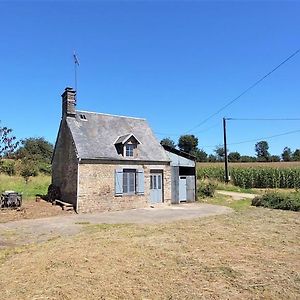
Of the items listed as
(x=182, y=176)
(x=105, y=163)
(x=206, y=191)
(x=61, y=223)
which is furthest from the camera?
(x=206, y=191)

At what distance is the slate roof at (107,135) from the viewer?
18516mm

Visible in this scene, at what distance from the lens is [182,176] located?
2209 centimetres

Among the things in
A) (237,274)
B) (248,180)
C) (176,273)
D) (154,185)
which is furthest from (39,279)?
(248,180)

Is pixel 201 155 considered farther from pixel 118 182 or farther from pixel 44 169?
pixel 118 182

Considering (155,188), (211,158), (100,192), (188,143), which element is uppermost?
(188,143)

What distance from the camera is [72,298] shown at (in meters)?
5.26

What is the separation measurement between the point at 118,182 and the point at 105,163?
4.43ft

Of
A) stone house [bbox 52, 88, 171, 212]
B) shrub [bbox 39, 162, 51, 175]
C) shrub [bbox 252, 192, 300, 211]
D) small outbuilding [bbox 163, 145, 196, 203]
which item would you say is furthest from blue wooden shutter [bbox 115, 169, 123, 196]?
shrub [bbox 39, 162, 51, 175]

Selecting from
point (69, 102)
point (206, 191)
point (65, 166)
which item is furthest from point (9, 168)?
point (206, 191)

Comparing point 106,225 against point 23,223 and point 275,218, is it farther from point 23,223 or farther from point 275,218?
point 275,218

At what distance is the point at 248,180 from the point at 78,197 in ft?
91.4

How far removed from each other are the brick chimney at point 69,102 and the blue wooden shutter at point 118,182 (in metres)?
4.61

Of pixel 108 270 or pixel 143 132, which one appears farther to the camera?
pixel 143 132

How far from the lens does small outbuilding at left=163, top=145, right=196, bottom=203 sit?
21.5 m
